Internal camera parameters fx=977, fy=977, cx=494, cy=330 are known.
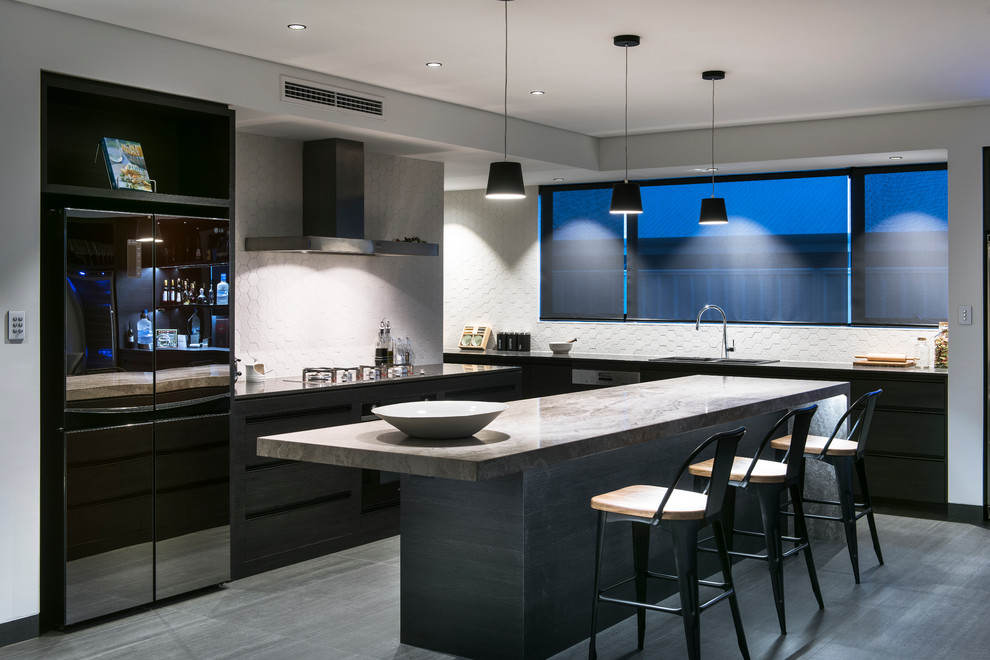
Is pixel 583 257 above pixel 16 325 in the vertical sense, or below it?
above

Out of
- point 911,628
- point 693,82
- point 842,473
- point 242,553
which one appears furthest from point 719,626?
point 693,82

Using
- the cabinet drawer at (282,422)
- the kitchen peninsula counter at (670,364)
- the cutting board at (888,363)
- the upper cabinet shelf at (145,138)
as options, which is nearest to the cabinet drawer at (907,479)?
the kitchen peninsula counter at (670,364)

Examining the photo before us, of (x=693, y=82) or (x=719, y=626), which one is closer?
(x=719, y=626)

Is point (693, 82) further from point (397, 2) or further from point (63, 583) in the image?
point (63, 583)

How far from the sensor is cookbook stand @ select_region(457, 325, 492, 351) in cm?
901

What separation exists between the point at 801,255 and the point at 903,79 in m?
2.21

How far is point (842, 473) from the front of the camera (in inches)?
194

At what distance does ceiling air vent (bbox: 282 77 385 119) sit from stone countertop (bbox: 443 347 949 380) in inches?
115

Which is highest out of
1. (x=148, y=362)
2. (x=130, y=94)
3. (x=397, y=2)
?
(x=397, y=2)

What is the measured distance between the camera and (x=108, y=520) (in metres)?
4.40

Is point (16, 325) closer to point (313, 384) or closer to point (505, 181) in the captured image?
point (313, 384)

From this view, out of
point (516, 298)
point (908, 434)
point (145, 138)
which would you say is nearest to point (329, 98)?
point (145, 138)

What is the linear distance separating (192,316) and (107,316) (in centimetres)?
44

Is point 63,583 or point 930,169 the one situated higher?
point 930,169
